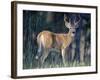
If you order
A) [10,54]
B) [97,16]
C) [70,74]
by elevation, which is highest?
[97,16]

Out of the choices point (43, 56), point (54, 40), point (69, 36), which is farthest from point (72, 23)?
point (43, 56)

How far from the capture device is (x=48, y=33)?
202 cm

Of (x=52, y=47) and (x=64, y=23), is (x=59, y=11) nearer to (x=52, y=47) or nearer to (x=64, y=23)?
(x=64, y=23)

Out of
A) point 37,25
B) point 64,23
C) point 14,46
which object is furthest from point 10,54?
point 64,23

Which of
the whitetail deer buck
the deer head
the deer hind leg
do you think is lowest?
the deer hind leg

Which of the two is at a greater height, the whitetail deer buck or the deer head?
the deer head

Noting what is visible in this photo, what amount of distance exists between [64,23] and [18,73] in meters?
0.54

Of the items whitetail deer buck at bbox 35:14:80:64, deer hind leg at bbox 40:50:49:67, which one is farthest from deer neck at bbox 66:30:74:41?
deer hind leg at bbox 40:50:49:67

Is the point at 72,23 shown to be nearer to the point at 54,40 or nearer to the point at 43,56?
the point at 54,40

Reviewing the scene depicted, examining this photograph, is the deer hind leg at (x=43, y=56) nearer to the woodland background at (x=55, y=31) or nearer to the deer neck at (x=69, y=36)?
the woodland background at (x=55, y=31)

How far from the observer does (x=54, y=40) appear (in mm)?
2035

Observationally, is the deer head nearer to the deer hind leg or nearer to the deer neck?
the deer neck

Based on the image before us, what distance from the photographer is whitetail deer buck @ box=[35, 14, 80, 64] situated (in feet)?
6.51

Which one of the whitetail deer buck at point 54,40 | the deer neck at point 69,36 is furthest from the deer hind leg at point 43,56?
the deer neck at point 69,36
